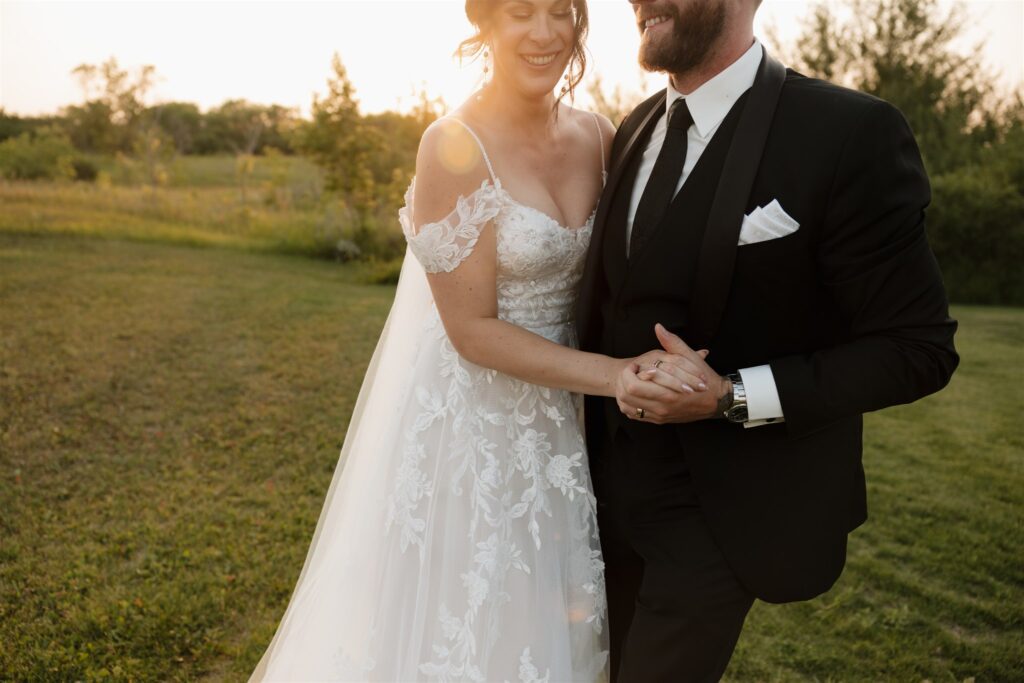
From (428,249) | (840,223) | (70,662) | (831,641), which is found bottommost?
(70,662)

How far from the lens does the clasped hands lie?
194 centimetres

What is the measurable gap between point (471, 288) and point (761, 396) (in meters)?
0.94

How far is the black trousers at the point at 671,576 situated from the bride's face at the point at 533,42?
1.21 metres

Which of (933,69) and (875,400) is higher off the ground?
(933,69)

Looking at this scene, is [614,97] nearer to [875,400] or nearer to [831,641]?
[831,641]

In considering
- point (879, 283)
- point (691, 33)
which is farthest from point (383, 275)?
point (879, 283)

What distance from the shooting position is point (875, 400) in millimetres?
1919

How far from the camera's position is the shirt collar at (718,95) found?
2.19 meters

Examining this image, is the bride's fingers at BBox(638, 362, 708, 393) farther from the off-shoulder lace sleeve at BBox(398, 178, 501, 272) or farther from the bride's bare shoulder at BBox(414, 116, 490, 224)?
the bride's bare shoulder at BBox(414, 116, 490, 224)

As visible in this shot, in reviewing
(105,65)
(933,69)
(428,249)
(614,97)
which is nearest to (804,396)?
(428,249)

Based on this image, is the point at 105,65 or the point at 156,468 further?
the point at 105,65

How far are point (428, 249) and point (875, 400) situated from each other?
1.35m

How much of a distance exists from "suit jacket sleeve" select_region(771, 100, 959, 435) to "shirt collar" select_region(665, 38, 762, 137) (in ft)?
1.30

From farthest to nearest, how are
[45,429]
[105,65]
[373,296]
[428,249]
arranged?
1. [105,65]
2. [373,296]
3. [45,429]
4. [428,249]
